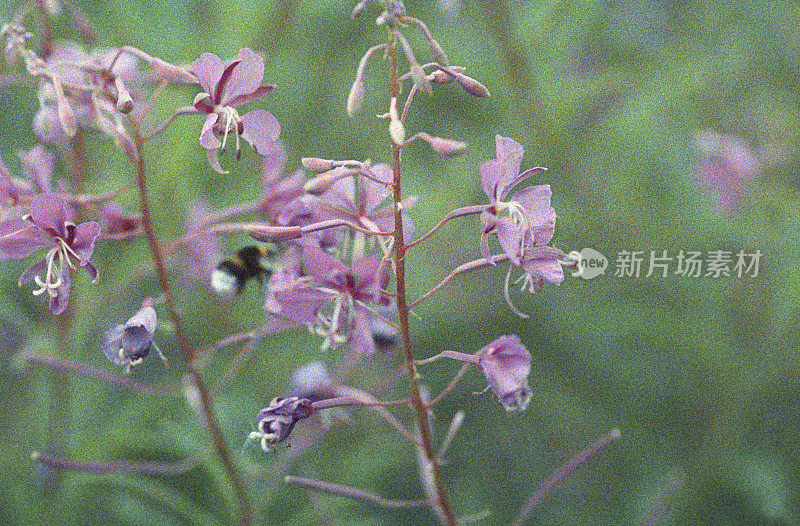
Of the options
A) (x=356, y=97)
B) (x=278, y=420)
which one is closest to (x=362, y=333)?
(x=278, y=420)

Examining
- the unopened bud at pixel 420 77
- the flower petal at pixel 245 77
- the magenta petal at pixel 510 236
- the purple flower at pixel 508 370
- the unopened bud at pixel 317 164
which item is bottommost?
the purple flower at pixel 508 370

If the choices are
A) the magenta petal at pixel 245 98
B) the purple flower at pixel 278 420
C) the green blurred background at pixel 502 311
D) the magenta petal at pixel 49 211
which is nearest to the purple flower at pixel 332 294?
the purple flower at pixel 278 420

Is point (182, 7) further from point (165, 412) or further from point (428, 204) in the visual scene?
point (165, 412)

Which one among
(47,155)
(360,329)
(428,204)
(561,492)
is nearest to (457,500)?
(561,492)

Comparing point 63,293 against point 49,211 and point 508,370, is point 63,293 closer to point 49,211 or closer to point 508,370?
point 49,211

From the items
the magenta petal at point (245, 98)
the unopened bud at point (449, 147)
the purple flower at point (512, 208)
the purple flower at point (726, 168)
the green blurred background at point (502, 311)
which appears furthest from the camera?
the purple flower at point (726, 168)

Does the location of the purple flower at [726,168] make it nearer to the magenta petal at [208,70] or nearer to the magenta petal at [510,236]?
the magenta petal at [510,236]
